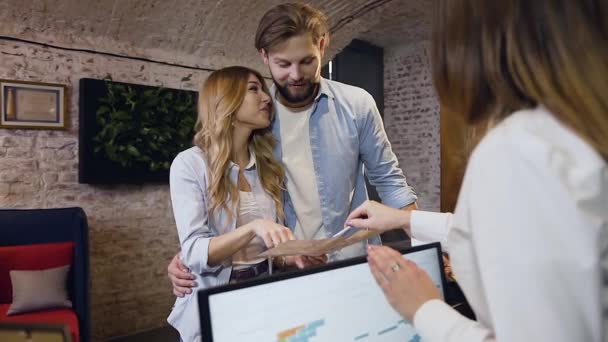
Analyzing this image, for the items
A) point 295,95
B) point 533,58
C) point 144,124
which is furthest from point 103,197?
point 533,58

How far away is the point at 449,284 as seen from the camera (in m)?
1.36

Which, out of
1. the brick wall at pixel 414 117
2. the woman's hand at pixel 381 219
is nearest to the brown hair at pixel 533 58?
the woman's hand at pixel 381 219

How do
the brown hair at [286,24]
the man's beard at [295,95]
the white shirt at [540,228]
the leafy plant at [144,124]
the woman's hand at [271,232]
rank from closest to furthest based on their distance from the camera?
the white shirt at [540,228]
the woman's hand at [271,232]
the brown hair at [286,24]
the man's beard at [295,95]
the leafy plant at [144,124]

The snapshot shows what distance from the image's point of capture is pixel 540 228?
545 millimetres

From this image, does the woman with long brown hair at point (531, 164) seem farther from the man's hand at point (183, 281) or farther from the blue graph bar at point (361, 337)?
the man's hand at point (183, 281)

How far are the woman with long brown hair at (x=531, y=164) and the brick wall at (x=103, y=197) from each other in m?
3.87

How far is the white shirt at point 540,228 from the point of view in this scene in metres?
0.54

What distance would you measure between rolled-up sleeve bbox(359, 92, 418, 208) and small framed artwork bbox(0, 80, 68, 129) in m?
2.90

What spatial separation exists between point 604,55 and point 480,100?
0.15 metres

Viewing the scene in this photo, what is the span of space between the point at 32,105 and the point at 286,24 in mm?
2865

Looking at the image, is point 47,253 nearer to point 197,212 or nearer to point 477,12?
point 197,212

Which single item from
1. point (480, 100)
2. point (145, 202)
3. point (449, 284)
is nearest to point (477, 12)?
point (480, 100)

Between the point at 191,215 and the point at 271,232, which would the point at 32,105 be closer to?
the point at 191,215

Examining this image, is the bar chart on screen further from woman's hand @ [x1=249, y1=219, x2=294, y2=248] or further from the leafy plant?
the leafy plant
